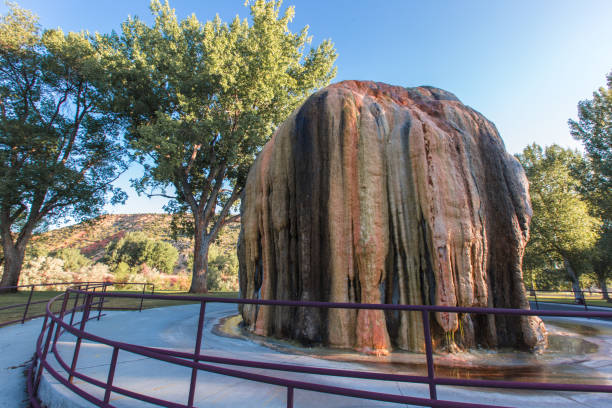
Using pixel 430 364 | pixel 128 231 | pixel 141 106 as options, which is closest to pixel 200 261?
pixel 141 106

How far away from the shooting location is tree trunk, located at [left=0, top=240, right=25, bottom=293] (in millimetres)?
16692

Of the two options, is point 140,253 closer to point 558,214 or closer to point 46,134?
point 46,134

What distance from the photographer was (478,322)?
19.2 feet

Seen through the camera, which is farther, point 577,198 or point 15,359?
point 577,198

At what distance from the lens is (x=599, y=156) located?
19.8m

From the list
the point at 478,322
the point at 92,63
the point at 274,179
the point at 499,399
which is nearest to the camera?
the point at 499,399

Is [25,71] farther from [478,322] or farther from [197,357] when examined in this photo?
[478,322]

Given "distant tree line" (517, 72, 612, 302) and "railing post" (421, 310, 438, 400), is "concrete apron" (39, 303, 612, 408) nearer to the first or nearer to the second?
"railing post" (421, 310, 438, 400)

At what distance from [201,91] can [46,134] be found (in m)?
10.2

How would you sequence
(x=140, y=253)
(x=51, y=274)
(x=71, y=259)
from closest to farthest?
(x=51, y=274) → (x=71, y=259) → (x=140, y=253)

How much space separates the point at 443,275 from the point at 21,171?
72.1 ft

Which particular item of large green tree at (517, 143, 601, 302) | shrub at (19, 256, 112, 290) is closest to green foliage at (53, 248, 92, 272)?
shrub at (19, 256, 112, 290)

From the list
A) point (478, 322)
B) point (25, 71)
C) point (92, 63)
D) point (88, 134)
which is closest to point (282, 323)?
point (478, 322)

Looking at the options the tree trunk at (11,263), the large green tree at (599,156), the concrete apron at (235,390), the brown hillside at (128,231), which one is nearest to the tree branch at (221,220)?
the tree trunk at (11,263)
